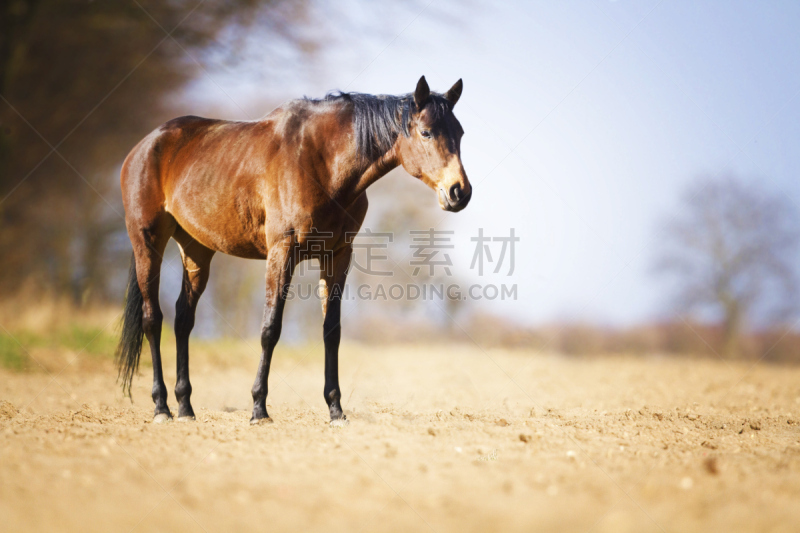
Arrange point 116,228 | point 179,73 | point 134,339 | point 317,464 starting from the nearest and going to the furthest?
point 317,464
point 134,339
point 179,73
point 116,228

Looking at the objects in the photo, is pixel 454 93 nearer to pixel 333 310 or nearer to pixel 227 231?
pixel 333 310

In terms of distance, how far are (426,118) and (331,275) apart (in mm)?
1476

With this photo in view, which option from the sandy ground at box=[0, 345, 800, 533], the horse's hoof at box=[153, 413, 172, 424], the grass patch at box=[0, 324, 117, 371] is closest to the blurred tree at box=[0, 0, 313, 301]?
the grass patch at box=[0, 324, 117, 371]

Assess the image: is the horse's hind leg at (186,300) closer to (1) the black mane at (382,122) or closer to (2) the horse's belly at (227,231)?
(2) the horse's belly at (227,231)

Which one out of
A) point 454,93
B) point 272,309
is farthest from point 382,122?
point 272,309

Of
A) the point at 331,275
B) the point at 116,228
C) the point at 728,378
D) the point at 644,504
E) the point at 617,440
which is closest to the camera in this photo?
the point at 644,504

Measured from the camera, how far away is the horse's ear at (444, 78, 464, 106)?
4270 mm

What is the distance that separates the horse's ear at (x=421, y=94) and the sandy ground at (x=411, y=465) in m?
2.39

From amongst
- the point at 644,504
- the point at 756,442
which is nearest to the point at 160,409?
the point at 644,504

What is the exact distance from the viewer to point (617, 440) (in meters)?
3.35

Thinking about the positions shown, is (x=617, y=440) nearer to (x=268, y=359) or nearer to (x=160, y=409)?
(x=268, y=359)

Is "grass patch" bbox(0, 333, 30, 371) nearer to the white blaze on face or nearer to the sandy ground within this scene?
the sandy ground

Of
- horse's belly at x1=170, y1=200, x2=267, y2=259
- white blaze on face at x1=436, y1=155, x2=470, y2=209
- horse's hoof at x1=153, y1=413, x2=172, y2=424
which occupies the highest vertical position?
white blaze on face at x1=436, y1=155, x2=470, y2=209

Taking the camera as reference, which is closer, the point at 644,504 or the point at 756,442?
the point at 644,504
